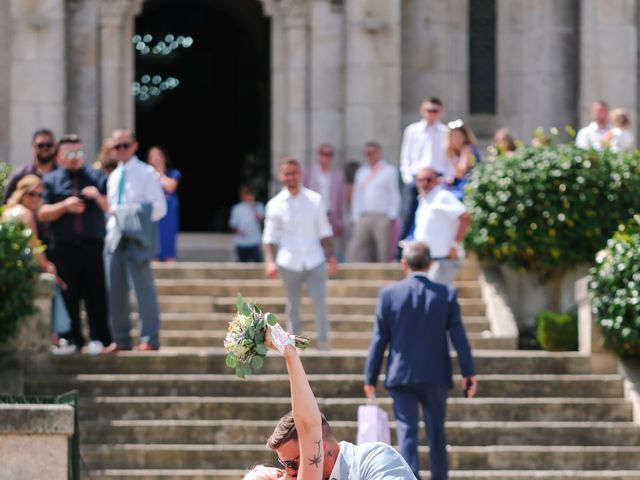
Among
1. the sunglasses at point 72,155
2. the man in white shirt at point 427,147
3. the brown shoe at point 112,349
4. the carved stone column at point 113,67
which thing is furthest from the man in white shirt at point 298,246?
the carved stone column at point 113,67

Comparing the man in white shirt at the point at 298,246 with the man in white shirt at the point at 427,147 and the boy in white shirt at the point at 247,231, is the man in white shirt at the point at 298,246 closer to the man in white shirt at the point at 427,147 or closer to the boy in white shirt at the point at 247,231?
the man in white shirt at the point at 427,147

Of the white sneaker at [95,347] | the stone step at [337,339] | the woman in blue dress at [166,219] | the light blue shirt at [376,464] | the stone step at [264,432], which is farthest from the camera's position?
the woman in blue dress at [166,219]

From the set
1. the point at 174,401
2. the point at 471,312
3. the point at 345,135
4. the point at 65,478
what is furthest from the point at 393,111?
the point at 65,478

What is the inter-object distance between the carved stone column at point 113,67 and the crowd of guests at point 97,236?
224 inches

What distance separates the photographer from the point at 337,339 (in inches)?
670

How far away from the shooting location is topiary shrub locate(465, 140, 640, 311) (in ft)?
57.4

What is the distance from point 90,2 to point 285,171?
264 inches

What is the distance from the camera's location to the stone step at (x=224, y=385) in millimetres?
14945

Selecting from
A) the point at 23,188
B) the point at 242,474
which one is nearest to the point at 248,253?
the point at 23,188

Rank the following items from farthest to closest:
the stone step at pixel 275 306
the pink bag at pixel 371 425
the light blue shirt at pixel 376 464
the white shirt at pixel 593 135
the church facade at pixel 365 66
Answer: the church facade at pixel 365 66 → the white shirt at pixel 593 135 → the stone step at pixel 275 306 → the pink bag at pixel 371 425 → the light blue shirt at pixel 376 464

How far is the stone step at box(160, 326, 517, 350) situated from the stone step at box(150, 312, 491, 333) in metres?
0.07

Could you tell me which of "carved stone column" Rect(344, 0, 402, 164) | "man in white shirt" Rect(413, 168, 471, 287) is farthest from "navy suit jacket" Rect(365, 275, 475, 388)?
"carved stone column" Rect(344, 0, 402, 164)

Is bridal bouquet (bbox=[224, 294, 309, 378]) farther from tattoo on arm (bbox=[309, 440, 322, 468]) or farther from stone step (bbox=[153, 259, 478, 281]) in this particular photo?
stone step (bbox=[153, 259, 478, 281])

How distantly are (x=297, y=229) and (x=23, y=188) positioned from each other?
91.1 inches
